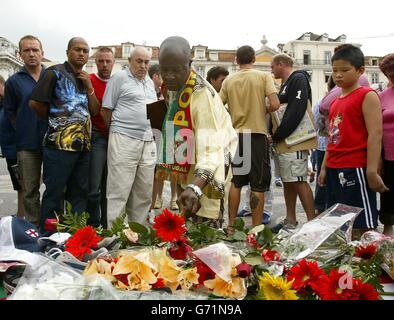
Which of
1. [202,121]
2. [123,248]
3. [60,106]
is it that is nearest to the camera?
[123,248]

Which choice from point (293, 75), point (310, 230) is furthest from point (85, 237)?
point (293, 75)

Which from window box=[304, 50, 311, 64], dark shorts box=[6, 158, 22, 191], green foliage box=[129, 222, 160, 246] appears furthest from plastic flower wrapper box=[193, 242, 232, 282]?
window box=[304, 50, 311, 64]

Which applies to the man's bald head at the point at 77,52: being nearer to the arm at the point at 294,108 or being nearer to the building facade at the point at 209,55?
the arm at the point at 294,108

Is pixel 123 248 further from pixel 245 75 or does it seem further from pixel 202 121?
pixel 245 75

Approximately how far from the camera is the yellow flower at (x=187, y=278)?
1.51m

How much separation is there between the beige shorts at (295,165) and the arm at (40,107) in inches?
95.7

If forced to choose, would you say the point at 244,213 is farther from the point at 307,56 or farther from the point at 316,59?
the point at 307,56

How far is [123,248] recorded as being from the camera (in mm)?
1901

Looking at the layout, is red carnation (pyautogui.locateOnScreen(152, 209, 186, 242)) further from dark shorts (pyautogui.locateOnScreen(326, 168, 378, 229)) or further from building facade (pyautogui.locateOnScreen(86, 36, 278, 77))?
building facade (pyautogui.locateOnScreen(86, 36, 278, 77))

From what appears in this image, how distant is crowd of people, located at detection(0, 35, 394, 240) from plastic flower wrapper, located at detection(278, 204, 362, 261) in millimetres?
1002

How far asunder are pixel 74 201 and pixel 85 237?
2473mm

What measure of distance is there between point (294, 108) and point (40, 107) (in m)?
2.50

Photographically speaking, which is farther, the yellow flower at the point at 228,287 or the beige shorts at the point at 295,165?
the beige shorts at the point at 295,165

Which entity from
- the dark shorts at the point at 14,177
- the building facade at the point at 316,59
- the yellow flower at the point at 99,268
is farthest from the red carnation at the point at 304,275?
the building facade at the point at 316,59
